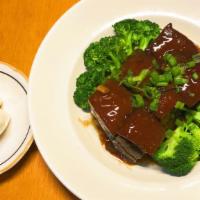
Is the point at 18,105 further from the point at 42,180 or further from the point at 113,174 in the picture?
the point at 113,174

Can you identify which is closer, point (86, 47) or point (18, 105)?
point (86, 47)

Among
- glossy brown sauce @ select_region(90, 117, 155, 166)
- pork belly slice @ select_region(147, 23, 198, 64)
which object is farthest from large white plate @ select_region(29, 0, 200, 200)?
pork belly slice @ select_region(147, 23, 198, 64)

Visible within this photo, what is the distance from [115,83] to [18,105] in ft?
2.47

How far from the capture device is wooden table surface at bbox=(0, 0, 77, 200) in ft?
7.27

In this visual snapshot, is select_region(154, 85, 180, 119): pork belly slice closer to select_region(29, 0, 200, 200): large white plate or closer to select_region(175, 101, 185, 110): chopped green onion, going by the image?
select_region(175, 101, 185, 110): chopped green onion

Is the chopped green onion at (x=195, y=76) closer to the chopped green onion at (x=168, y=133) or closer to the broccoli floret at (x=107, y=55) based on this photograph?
the chopped green onion at (x=168, y=133)

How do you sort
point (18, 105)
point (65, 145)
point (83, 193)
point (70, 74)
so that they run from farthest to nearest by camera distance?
point (18, 105), point (70, 74), point (65, 145), point (83, 193)

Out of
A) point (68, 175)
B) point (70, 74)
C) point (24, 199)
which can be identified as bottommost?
point (24, 199)

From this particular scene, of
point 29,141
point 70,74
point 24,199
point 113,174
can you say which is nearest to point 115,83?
point 70,74

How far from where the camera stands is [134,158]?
6.66ft

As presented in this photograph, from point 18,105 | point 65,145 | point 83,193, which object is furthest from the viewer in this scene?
point 18,105

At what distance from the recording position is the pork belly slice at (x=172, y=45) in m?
2.07

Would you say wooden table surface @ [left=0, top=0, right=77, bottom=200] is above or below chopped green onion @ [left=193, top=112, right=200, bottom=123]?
below

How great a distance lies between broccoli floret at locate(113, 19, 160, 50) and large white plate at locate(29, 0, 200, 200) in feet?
0.20
